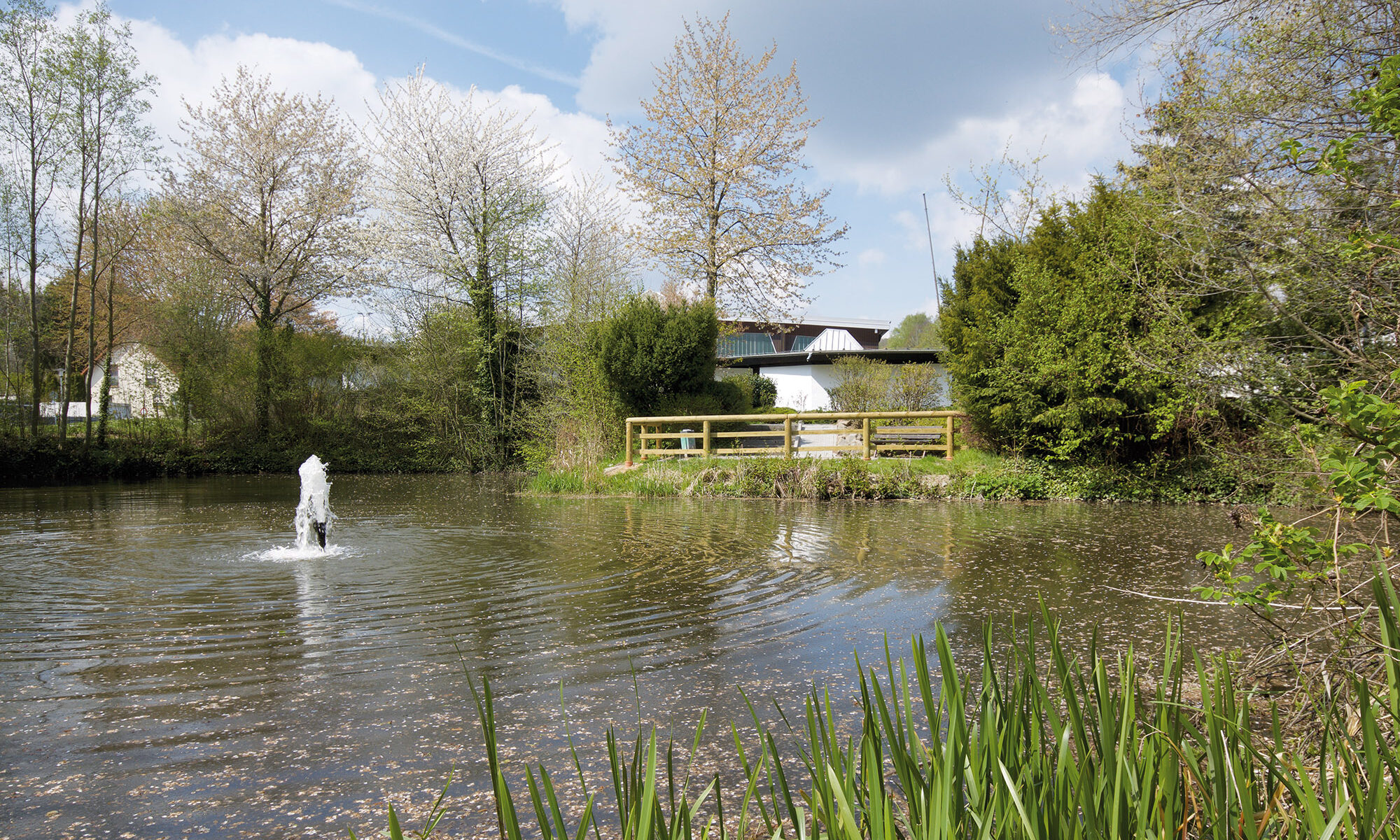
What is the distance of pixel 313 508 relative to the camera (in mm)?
8258

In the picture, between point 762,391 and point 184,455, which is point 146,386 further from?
point 762,391

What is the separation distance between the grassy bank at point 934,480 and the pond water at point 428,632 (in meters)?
2.08

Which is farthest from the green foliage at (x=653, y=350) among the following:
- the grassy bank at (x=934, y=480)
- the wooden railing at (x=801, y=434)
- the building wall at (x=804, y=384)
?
the building wall at (x=804, y=384)

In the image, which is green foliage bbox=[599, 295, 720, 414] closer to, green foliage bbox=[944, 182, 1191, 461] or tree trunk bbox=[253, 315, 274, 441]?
green foliage bbox=[944, 182, 1191, 461]

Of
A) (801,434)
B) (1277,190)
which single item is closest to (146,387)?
(801,434)

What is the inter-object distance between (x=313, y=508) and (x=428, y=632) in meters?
4.10

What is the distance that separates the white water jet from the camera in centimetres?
787

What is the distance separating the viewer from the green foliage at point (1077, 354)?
1165cm

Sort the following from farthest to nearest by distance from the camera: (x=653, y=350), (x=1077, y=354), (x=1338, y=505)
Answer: (x=653, y=350) → (x=1077, y=354) → (x=1338, y=505)

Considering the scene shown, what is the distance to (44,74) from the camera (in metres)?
17.6

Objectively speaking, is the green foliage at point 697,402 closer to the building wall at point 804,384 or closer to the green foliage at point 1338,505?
the building wall at point 804,384

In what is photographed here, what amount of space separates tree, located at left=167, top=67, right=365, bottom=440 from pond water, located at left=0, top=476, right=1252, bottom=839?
A: 563 inches

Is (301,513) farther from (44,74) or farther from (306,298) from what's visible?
(306,298)

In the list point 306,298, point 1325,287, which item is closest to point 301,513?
point 1325,287
